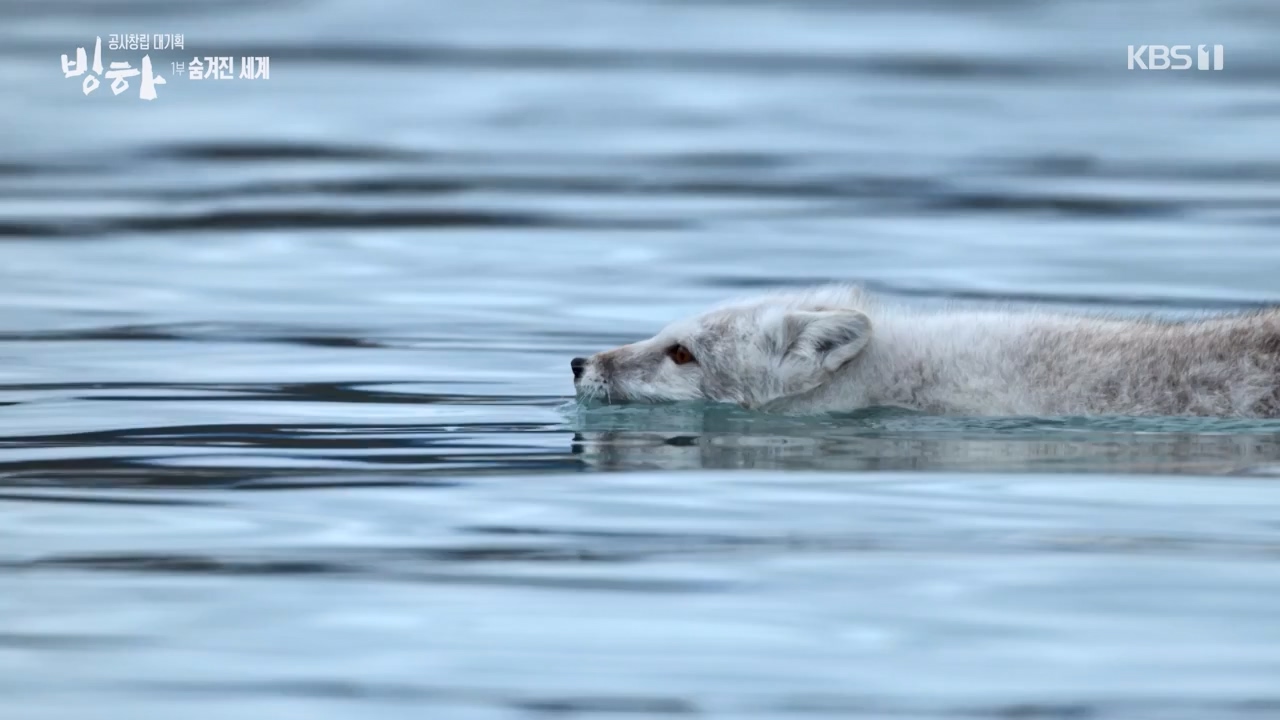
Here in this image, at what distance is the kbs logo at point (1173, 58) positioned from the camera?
3184cm

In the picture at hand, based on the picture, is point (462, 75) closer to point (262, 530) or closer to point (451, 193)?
point (451, 193)

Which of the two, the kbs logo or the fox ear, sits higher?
the kbs logo

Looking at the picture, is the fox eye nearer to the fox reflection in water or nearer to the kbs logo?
the fox reflection in water

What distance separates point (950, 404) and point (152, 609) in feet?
14.6

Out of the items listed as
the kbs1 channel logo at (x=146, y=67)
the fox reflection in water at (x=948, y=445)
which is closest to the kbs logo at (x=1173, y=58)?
the kbs1 channel logo at (x=146, y=67)

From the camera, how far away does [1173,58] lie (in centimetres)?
3222

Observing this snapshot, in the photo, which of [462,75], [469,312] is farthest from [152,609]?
[462,75]

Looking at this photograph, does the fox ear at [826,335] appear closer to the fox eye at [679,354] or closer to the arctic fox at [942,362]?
the arctic fox at [942,362]

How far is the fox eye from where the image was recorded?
38.3ft

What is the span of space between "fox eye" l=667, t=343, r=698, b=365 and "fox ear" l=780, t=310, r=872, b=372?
0.58 meters

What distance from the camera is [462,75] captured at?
33906 mm

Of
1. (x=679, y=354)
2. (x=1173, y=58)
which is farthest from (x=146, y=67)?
(x=679, y=354)

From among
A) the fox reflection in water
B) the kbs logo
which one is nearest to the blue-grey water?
the fox reflection in water

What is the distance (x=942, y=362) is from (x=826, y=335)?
0.60m
